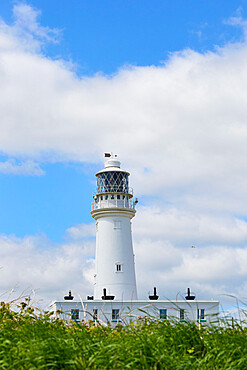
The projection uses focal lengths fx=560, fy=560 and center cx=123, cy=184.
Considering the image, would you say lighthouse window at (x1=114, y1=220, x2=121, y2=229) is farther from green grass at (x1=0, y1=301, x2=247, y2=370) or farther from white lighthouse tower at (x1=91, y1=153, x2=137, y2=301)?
green grass at (x1=0, y1=301, x2=247, y2=370)

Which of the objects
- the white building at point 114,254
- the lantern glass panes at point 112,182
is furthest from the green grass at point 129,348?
the lantern glass panes at point 112,182

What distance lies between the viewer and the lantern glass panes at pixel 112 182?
46.3 meters

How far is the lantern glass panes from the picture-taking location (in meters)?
46.3

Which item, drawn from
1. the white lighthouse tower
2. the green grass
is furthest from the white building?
the green grass

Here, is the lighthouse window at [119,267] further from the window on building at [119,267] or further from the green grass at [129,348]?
the green grass at [129,348]

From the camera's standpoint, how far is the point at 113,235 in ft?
148

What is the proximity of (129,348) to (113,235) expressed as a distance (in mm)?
38084

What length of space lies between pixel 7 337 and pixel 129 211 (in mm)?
38523

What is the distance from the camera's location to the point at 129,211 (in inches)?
1823

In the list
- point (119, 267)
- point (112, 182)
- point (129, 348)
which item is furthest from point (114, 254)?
point (129, 348)

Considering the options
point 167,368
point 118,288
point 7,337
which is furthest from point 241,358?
point 118,288

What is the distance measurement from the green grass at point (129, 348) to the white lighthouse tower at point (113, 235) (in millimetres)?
35998

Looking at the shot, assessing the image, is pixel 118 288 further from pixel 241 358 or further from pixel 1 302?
pixel 241 358

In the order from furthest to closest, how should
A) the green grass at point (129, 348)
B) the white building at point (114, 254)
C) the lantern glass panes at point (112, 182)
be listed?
the lantern glass panes at point (112, 182), the white building at point (114, 254), the green grass at point (129, 348)
